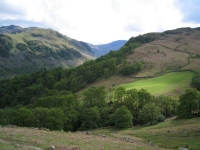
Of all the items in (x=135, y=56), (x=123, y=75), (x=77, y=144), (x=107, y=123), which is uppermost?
(x=135, y=56)

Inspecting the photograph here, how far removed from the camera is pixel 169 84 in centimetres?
12812

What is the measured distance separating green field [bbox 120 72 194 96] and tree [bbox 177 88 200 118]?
28.6 meters

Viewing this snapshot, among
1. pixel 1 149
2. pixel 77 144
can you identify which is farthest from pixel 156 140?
pixel 1 149

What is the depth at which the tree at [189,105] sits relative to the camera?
7875 centimetres

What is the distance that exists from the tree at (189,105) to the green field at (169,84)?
28.6m

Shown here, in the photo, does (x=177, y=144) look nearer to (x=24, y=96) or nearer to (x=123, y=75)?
(x=123, y=75)

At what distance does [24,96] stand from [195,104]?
413 ft

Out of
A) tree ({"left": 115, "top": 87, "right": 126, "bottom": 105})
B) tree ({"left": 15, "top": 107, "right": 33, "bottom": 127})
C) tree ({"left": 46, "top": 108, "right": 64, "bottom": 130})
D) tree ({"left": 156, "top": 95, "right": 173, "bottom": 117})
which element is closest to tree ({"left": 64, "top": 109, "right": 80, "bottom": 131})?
tree ({"left": 46, "top": 108, "right": 64, "bottom": 130})

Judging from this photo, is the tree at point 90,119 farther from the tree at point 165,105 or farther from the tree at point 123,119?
the tree at point 165,105

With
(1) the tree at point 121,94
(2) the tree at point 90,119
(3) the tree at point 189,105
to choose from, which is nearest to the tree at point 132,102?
(1) the tree at point 121,94

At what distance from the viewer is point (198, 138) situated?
156ft

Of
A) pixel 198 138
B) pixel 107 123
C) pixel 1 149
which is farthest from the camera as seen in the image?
pixel 107 123

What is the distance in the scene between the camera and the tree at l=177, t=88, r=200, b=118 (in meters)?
78.8

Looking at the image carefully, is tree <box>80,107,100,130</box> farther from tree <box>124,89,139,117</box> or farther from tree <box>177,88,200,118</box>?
tree <box>177,88,200,118</box>
